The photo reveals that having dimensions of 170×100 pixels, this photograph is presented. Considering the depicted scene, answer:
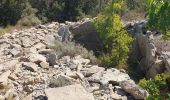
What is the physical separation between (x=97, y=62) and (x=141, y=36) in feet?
6.77

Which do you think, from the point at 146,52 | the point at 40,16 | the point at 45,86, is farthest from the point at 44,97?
the point at 40,16

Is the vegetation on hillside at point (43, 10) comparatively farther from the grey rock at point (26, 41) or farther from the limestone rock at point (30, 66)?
the limestone rock at point (30, 66)

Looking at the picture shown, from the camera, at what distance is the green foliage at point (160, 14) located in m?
5.39

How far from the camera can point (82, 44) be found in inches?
606

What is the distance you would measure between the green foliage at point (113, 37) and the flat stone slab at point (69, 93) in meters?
3.44

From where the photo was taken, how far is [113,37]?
45.7ft

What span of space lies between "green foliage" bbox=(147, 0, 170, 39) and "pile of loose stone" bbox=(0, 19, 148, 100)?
4490mm

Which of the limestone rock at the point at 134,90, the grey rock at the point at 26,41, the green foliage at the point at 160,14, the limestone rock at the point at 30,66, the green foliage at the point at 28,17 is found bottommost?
the limestone rock at the point at 134,90

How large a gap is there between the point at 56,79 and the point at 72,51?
311 cm

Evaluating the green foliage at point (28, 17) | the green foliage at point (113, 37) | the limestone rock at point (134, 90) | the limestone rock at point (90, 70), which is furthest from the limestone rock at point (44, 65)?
the green foliage at point (28, 17)

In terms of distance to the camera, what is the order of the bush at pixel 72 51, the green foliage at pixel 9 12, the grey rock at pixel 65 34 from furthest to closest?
1. the green foliage at pixel 9 12
2. the grey rock at pixel 65 34
3. the bush at pixel 72 51

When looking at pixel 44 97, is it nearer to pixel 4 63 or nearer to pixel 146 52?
pixel 4 63

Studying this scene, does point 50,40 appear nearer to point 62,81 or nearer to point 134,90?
point 62,81

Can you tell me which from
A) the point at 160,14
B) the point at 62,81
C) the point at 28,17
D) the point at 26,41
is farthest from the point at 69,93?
the point at 28,17
